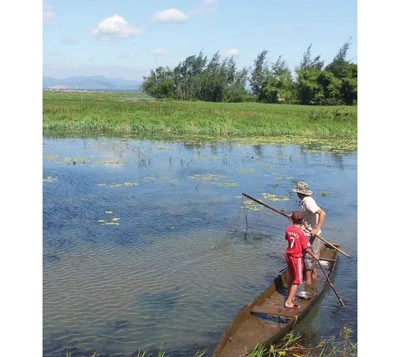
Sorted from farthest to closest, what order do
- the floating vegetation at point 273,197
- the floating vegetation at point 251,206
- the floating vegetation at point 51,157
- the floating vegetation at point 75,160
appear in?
the floating vegetation at point 51,157
the floating vegetation at point 75,160
the floating vegetation at point 273,197
the floating vegetation at point 251,206

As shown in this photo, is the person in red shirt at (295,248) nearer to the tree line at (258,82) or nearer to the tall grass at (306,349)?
the tall grass at (306,349)

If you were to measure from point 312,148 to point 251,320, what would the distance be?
45.8 ft

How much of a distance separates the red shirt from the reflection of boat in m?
0.58

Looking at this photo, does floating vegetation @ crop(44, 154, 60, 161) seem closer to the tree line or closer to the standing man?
the standing man

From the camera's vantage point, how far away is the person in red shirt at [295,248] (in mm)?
5082

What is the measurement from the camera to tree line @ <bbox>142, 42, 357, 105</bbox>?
40188 mm

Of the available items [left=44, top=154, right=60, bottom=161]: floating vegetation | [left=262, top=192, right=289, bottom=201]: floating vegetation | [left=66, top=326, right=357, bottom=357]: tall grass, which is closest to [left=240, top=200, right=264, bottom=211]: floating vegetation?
[left=262, top=192, right=289, bottom=201]: floating vegetation

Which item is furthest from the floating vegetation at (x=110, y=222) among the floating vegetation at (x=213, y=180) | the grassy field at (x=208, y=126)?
the grassy field at (x=208, y=126)

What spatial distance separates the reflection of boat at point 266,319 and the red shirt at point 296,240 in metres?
0.58

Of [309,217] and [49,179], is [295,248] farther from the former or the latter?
[49,179]

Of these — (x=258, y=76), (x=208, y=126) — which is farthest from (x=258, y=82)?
(x=208, y=126)

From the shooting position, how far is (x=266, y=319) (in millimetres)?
4930

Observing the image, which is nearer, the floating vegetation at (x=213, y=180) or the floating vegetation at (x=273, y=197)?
the floating vegetation at (x=273, y=197)

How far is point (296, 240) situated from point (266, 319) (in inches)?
32.8
